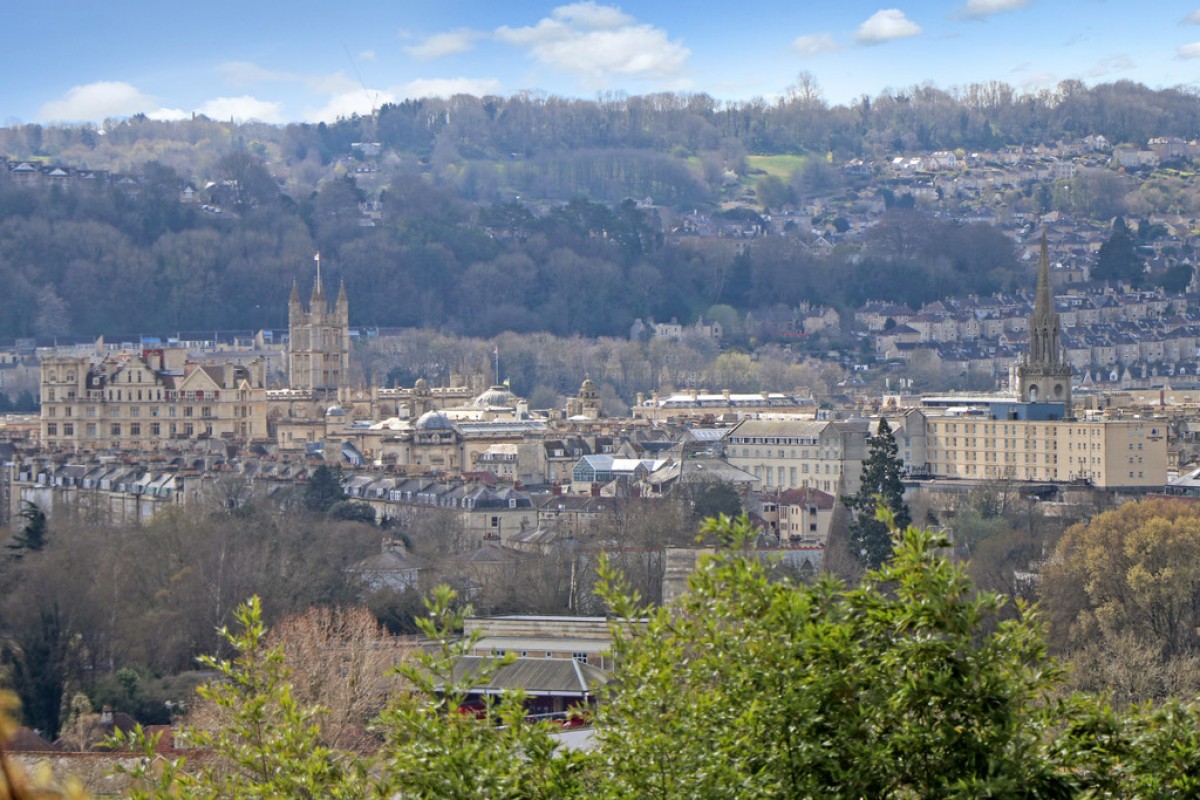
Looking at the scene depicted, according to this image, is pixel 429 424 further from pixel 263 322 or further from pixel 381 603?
pixel 263 322

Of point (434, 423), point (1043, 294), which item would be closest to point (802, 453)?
point (434, 423)

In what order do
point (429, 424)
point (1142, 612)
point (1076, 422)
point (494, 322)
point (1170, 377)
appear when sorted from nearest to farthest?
point (1142, 612) < point (1076, 422) < point (429, 424) < point (1170, 377) < point (494, 322)

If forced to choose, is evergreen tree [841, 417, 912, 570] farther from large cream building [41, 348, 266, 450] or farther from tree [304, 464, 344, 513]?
large cream building [41, 348, 266, 450]

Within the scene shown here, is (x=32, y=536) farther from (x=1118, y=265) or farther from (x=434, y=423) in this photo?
(x=1118, y=265)

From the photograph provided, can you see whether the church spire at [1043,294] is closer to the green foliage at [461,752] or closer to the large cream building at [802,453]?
the large cream building at [802,453]

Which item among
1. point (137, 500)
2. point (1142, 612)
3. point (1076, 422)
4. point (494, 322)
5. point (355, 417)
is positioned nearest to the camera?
point (1142, 612)

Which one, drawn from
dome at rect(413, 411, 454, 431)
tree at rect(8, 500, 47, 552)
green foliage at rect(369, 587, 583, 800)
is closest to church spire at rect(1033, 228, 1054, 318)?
dome at rect(413, 411, 454, 431)

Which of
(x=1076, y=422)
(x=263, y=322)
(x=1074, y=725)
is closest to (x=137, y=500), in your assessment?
(x=1076, y=422)

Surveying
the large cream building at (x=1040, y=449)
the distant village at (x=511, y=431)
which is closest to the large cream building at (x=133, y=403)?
the distant village at (x=511, y=431)
